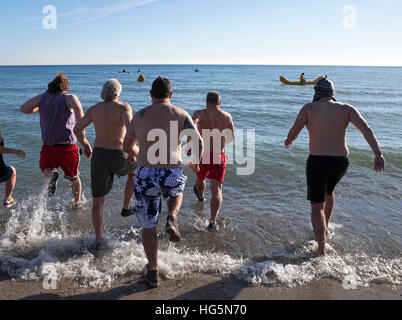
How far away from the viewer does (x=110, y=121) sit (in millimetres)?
3725

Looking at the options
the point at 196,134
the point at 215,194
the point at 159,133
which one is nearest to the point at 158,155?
the point at 159,133

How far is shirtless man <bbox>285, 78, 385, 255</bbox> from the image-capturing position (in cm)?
354

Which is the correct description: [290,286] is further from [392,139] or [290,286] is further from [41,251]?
[392,139]

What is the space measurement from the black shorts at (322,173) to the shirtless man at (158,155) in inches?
59.4

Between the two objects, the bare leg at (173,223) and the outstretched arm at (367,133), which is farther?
the outstretched arm at (367,133)

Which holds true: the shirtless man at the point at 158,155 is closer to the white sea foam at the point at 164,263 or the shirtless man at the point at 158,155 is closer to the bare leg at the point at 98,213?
the white sea foam at the point at 164,263

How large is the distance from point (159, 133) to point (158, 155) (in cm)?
21

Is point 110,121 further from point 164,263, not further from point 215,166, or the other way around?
point 164,263

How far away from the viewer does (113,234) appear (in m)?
4.39

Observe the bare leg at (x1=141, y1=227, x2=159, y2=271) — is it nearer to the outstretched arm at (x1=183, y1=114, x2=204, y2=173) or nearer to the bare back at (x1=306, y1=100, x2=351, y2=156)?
the outstretched arm at (x1=183, y1=114, x2=204, y2=173)

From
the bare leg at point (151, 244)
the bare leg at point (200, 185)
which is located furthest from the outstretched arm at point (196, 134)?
the bare leg at point (200, 185)

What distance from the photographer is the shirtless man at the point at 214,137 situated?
4492mm

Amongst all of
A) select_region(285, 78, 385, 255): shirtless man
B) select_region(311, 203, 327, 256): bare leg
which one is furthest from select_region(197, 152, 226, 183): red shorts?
select_region(311, 203, 327, 256): bare leg
